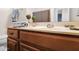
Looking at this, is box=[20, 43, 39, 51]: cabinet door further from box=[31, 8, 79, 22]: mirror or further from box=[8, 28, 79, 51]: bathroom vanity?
box=[31, 8, 79, 22]: mirror

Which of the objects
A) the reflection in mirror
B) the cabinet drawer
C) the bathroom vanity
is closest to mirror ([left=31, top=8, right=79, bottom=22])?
the reflection in mirror

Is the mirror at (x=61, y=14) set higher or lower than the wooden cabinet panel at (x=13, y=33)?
higher

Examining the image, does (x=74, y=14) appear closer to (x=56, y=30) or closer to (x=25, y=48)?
(x=56, y=30)

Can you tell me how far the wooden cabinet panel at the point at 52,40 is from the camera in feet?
5.54

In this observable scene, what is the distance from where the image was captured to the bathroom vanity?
1.71 meters

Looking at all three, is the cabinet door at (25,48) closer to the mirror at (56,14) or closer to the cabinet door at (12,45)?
the cabinet door at (12,45)

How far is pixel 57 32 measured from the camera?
1.75 m

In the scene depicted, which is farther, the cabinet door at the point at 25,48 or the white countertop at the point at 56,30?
the cabinet door at the point at 25,48

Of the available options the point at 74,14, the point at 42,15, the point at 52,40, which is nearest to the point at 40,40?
the point at 52,40

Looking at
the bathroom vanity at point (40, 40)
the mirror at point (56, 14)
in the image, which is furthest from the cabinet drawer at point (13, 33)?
the mirror at point (56, 14)
